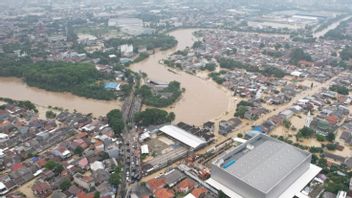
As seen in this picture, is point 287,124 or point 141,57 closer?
point 287,124

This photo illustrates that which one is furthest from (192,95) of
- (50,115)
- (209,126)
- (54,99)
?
(54,99)

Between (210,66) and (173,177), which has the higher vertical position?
(210,66)

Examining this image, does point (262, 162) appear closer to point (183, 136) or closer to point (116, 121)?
point (183, 136)

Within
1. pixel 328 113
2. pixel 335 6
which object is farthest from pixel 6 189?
pixel 335 6

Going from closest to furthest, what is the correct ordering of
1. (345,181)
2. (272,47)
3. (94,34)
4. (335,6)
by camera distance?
(345,181), (272,47), (94,34), (335,6)

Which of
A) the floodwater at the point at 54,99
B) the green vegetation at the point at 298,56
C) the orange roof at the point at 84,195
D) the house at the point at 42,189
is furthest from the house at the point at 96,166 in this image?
the green vegetation at the point at 298,56

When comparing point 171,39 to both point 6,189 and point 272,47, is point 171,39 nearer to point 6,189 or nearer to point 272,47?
point 272,47

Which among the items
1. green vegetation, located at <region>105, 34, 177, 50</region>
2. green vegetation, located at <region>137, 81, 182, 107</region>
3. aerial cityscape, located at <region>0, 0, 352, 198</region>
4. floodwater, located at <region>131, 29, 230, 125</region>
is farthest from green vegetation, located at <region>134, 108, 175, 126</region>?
green vegetation, located at <region>105, 34, 177, 50</region>

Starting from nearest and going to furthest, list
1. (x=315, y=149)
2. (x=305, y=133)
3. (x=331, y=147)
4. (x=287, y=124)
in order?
(x=315, y=149), (x=331, y=147), (x=305, y=133), (x=287, y=124)
